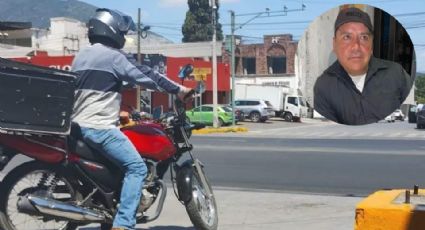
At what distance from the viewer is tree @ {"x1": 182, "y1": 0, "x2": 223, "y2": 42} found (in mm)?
84875

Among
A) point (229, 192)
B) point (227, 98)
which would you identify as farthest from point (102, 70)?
point (227, 98)

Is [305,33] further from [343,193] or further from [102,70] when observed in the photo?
[343,193]

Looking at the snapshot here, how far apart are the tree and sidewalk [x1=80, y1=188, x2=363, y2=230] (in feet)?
251

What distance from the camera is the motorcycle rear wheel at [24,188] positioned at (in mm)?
4984

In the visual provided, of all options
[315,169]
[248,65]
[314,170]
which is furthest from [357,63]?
[248,65]

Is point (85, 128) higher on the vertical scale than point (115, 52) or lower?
lower

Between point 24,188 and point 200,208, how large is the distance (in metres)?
1.53

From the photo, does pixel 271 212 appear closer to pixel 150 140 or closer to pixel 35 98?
pixel 150 140

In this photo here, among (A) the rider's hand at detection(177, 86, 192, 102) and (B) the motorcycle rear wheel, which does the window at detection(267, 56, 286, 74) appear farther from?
(B) the motorcycle rear wheel

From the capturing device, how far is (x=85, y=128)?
16.4ft

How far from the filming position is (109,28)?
5.21 meters

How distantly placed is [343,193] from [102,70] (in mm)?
5722

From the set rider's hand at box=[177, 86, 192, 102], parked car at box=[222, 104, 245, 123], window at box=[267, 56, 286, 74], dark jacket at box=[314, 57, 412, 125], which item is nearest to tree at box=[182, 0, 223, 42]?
window at box=[267, 56, 286, 74]

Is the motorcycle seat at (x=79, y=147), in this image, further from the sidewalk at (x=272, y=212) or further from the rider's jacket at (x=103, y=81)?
the sidewalk at (x=272, y=212)
